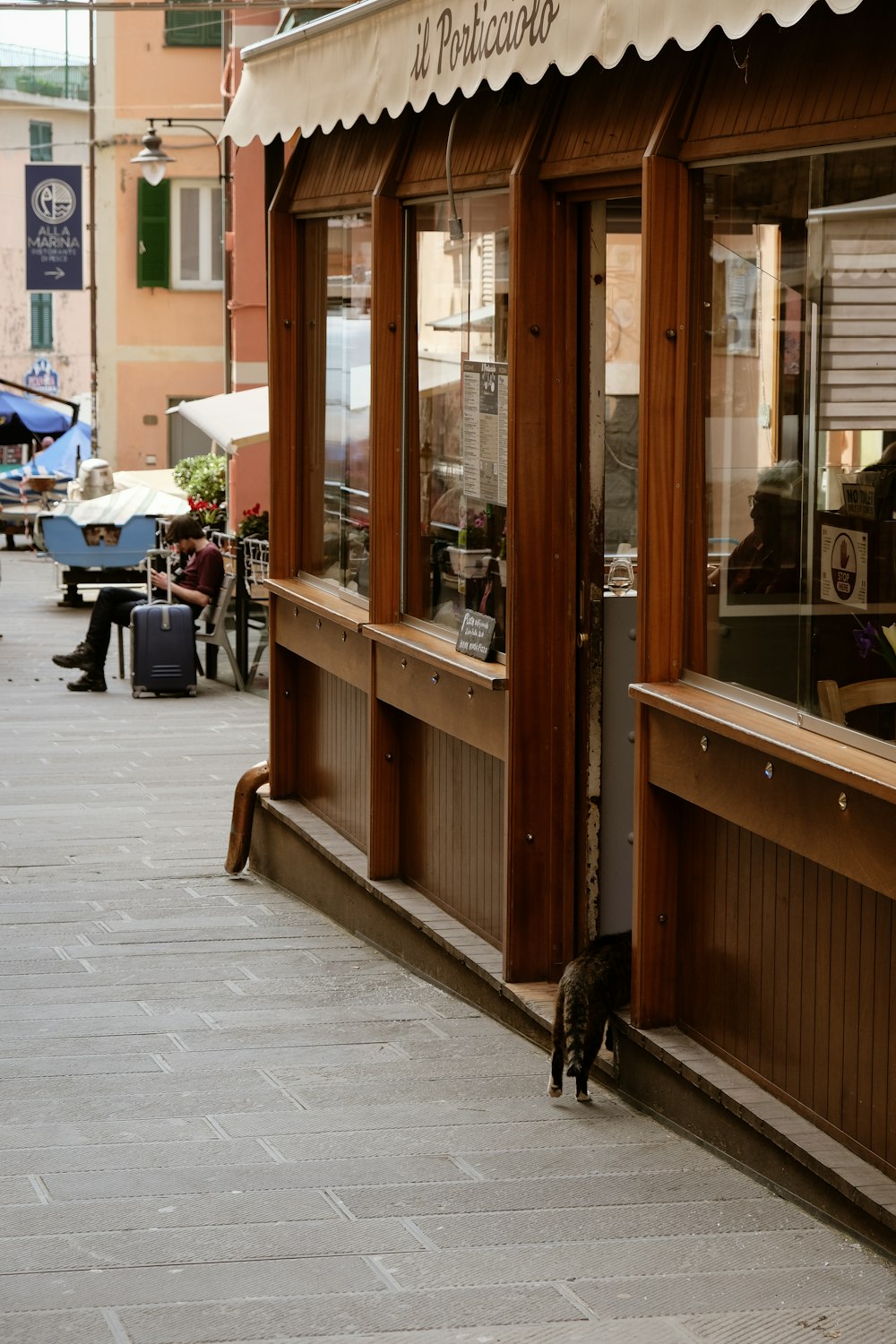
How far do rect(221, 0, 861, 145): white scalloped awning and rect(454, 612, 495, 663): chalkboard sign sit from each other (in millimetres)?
1539

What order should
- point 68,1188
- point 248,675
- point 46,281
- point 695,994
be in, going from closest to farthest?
1. point 68,1188
2. point 695,994
3. point 248,675
4. point 46,281

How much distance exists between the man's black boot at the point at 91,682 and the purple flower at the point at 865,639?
11858mm

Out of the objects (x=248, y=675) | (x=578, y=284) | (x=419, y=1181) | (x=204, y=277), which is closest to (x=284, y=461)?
(x=578, y=284)

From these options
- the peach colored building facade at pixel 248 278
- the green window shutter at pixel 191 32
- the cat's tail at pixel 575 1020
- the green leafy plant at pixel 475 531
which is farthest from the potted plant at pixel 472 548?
the green window shutter at pixel 191 32

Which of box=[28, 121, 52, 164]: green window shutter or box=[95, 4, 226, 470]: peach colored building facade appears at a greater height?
box=[28, 121, 52, 164]: green window shutter

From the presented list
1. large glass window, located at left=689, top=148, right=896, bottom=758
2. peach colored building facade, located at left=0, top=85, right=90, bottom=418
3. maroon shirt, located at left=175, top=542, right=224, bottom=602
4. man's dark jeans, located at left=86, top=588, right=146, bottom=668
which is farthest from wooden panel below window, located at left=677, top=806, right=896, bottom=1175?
peach colored building facade, located at left=0, top=85, right=90, bottom=418

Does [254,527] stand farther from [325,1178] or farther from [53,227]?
[53,227]

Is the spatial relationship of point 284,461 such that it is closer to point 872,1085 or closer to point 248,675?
point 872,1085

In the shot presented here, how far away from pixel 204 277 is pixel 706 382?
102 feet

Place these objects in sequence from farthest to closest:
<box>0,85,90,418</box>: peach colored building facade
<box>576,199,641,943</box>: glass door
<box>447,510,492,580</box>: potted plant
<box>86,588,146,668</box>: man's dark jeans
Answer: <box>0,85,90,418</box>: peach colored building facade < <box>86,588,146,668</box>: man's dark jeans < <box>447,510,492,580</box>: potted plant < <box>576,199,641,943</box>: glass door

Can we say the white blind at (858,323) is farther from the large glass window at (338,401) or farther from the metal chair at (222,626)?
the metal chair at (222,626)

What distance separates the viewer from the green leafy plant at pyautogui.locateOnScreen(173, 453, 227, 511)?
76.1 feet

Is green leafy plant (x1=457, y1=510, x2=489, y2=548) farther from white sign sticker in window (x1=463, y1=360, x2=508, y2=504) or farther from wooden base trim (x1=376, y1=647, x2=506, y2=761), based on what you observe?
wooden base trim (x1=376, y1=647, x2=506, y2=761)

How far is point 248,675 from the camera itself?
1581cm
